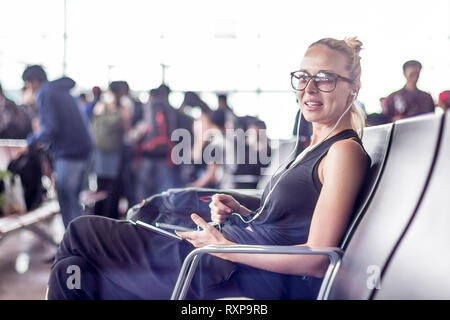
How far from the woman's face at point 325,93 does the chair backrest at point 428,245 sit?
0.33 m

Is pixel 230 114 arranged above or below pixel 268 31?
below

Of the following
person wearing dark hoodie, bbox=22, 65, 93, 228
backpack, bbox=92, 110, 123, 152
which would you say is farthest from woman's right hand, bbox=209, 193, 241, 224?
backpack, bbox=92, 110, 123, 152

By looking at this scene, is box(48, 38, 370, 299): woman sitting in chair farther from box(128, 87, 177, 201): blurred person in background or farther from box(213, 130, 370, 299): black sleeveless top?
box(128, 87, 177, 201): blurred person in background

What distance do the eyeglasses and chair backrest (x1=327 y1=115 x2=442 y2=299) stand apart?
0.66 feet

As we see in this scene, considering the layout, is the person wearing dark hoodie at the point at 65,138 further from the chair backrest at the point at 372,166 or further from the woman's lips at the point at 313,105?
the chair backrest at the point at 372,166

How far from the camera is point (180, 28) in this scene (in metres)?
1.56

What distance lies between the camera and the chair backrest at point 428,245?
105 centimetres

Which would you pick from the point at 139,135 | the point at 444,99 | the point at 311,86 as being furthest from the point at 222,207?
the point at 139,135

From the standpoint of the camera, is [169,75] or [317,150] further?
[169,75]

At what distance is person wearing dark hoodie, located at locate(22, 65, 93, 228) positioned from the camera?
7.66 ft

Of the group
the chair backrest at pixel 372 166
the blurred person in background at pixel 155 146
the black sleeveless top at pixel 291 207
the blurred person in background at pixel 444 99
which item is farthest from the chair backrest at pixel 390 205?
the blurred person in background at pixel 155 146
